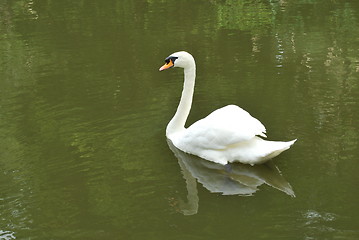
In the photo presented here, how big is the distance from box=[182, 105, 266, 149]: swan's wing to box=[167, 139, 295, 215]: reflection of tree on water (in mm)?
262

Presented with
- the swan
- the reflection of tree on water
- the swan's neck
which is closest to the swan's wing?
the swan

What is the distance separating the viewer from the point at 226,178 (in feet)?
23.5

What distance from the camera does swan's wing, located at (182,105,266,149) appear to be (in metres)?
7.10

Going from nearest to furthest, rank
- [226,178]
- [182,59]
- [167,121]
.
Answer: [226,178], [182,59], [167,121]

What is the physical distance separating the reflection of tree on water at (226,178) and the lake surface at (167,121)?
0.07 feet

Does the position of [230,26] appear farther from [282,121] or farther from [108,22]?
[282,121]

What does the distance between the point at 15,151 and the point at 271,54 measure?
221 inches

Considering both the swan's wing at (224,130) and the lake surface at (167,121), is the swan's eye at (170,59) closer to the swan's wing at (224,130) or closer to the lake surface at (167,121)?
the lake surface at (167,121)

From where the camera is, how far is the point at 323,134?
7977 mm

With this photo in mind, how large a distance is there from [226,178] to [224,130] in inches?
21.7

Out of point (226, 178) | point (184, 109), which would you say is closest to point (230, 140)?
point (226, 178)

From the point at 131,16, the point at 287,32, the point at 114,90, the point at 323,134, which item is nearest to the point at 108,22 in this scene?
the point at 131,16

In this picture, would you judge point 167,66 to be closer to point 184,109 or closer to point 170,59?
point 170,59

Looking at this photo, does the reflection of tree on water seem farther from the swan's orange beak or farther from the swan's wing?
the swan's orange beak
